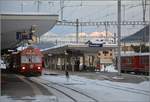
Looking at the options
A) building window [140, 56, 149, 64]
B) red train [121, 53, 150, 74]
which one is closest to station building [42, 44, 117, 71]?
red train [121, 53, 150, 74]

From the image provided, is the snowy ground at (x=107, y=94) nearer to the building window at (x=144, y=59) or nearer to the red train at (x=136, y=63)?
the building window at (x=144, y=59)

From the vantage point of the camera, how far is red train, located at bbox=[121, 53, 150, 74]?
55.9 metres

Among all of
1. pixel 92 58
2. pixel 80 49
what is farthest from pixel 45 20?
pixel 92 58

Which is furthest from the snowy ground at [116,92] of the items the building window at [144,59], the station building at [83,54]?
the station building at [83,54]

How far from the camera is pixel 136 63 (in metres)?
60.1

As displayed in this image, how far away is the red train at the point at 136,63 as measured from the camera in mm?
55884

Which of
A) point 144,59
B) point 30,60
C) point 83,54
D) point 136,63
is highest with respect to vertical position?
point 83,54

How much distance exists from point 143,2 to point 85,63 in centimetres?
3129

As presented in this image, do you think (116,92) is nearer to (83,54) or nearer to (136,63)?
(136,63)

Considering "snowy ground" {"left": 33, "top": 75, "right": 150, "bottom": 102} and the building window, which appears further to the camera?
the building window

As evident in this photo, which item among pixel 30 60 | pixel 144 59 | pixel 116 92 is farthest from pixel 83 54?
pixel 116 92

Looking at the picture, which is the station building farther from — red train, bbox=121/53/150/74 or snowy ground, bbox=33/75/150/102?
snowy ground, bbox=33/75/150/102

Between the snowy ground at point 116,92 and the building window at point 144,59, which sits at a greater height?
the building window at point 144,59

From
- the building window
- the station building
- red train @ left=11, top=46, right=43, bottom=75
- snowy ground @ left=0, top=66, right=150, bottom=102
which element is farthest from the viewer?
the station building
